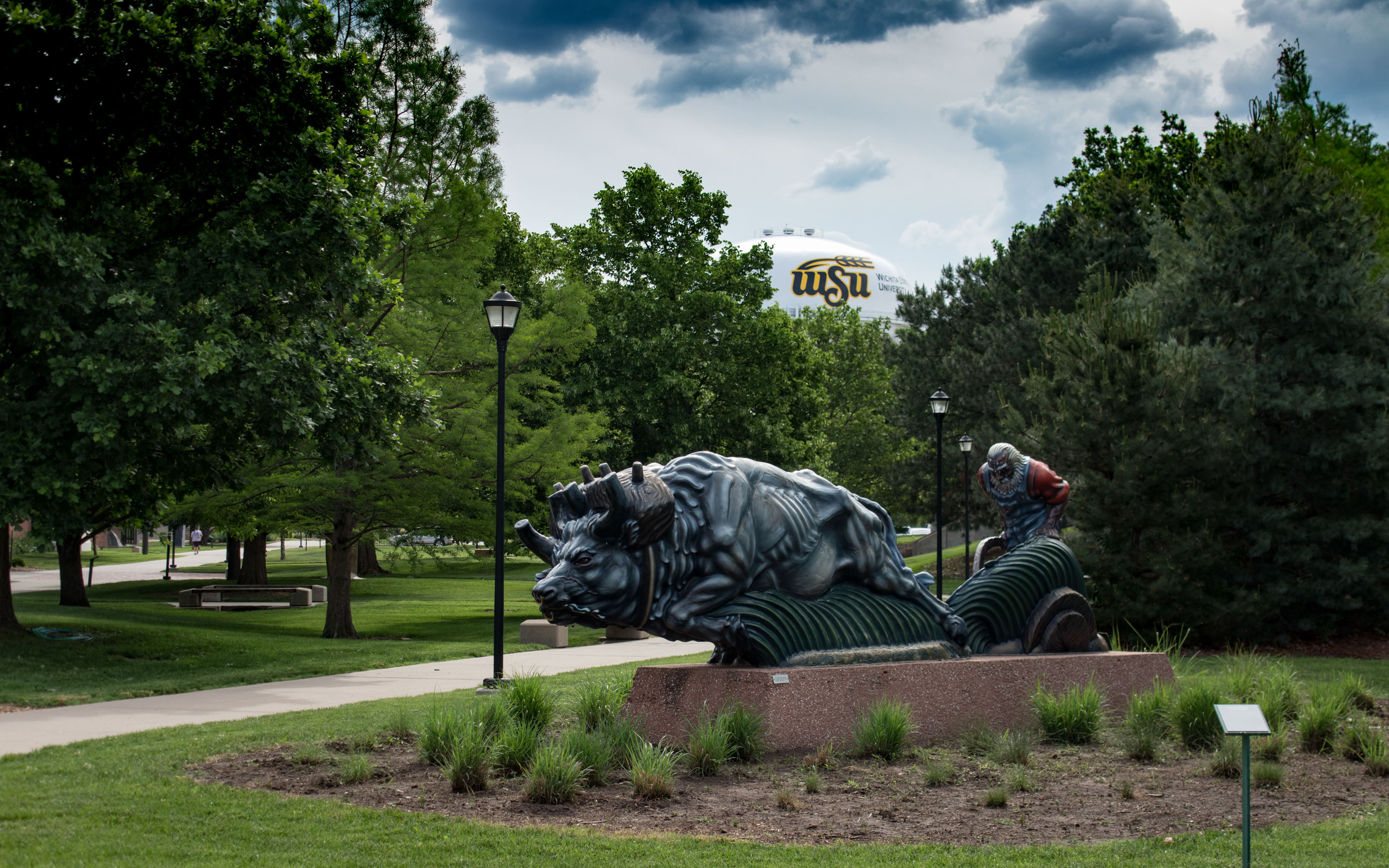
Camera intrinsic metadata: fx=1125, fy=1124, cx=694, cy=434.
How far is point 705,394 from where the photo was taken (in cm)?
3158

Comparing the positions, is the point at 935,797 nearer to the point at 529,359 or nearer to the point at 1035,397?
the point at 1035,397

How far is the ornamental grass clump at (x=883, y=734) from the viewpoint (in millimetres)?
7953

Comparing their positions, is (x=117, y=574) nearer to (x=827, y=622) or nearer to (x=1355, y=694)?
(x=827, y=622)

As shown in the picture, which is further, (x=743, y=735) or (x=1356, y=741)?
(x=1356, y=741)

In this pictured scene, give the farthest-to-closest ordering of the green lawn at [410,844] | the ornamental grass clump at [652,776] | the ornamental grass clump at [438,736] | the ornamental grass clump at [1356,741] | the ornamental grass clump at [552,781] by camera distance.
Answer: the ornamental grass clump at [1356,741], the ornamental grass clump at [438,736], the ornamental grass clump at [652,776], the ornamental grass clump at [552,781], the green lawn at [410,844]

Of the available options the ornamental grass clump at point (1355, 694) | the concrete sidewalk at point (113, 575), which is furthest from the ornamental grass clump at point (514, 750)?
the concrete sidewalk at point (113, 575)

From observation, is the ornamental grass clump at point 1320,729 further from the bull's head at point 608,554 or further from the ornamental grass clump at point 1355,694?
the bull's head at point 608,554

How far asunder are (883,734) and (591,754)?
208 cm

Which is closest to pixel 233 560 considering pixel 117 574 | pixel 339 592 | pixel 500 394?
pixel 117 574

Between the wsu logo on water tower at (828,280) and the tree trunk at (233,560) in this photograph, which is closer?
the tree trunk at (233,560)

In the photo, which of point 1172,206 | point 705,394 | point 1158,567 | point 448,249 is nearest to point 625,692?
point 1158,567

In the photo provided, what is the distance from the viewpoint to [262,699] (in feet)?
42.5

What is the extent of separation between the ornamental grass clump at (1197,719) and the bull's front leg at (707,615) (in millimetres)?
3358

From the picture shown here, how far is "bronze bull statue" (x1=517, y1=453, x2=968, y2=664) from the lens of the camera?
26.1 ft
